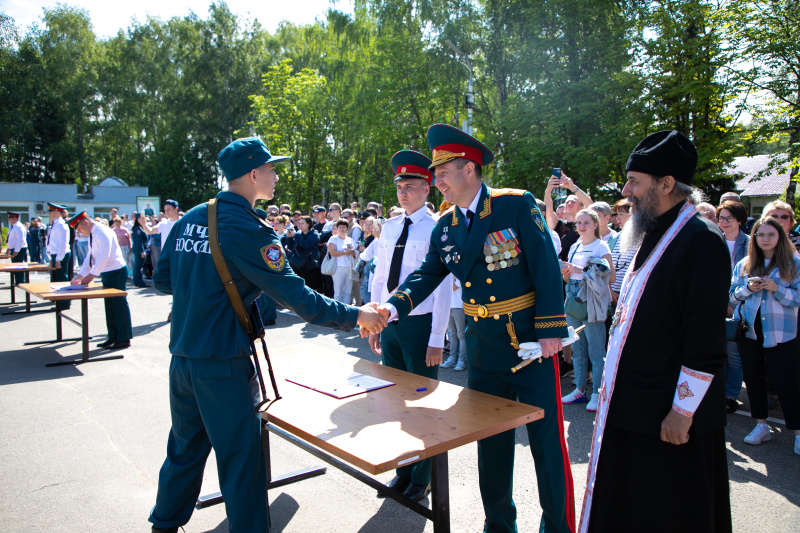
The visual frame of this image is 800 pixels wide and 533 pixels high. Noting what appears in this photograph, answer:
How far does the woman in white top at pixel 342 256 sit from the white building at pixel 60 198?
34034 mm

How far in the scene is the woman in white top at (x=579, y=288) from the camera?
5.48 m

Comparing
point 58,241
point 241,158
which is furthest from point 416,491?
point 58,241

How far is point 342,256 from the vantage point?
34.2 ft

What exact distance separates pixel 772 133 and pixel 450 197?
510 inches

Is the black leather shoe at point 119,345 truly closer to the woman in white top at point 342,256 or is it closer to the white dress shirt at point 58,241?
the woman in white top at point 342,256

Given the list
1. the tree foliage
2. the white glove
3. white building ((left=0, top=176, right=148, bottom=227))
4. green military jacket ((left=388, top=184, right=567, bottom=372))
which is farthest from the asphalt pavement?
white building ((left=0, top=176, right=148, bottom=227))

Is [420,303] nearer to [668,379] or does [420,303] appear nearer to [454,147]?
[454,147]

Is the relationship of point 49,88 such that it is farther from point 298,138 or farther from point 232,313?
point 232,313

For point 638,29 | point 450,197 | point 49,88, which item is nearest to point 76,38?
point 49,88

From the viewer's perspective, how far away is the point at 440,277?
3.33 metres

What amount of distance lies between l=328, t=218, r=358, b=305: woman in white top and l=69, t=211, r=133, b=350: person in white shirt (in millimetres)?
3670

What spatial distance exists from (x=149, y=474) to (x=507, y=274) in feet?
10.2

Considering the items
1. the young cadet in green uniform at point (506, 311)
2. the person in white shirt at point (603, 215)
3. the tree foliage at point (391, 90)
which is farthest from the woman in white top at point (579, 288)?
the tree foliage at point (391, 90)

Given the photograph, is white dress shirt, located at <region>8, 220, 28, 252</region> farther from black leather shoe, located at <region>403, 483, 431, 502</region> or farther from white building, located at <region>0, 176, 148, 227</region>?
white building, located at <region>0, 176, 148, 227</region>
